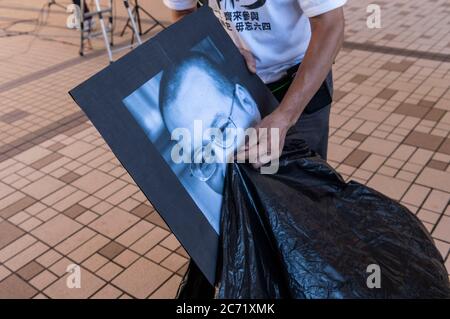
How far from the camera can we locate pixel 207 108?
1.10m

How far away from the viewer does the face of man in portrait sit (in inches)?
40.6

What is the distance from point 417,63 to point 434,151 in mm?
1634

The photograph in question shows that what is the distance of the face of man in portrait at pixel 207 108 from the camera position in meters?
1.03

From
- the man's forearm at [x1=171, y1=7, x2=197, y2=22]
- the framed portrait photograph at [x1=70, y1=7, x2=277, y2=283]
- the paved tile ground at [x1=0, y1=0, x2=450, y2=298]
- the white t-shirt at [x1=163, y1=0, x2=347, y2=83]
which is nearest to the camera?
the framed portrait photograph at [x1=70, y1=7, x2=277, y2=283]

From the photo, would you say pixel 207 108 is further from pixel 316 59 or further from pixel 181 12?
pixel 181 12

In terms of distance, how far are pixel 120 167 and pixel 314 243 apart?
2.29 metres

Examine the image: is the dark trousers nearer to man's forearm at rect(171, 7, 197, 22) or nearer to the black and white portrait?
the black and white portrait

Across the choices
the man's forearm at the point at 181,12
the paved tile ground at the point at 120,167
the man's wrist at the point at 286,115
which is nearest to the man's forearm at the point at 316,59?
the man's wrist at the point at 286,115

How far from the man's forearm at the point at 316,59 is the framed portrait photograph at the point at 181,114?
4.2 inches

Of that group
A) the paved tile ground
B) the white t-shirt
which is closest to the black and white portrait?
the white t-shirt

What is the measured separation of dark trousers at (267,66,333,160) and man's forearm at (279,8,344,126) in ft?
0.66

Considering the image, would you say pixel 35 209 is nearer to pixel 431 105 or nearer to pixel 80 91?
pixel 80 91

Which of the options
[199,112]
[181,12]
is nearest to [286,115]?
[199,112]

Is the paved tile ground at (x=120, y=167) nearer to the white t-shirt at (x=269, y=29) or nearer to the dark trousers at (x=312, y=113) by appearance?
the dark trousers at (x=312, y=113)
